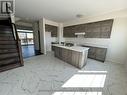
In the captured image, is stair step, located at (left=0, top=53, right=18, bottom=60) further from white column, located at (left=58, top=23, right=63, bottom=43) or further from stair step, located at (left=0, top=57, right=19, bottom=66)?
white column, located at (left=58, top=23, right=63, bottom=43)

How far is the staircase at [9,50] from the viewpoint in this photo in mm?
3020

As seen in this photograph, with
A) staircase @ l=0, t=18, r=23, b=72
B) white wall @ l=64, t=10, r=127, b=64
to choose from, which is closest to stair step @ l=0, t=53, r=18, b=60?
staircase @ l=0, t=18, r=23, b=72

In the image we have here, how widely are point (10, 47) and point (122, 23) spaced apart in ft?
18.9

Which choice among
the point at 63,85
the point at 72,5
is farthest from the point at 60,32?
the point at 63,85

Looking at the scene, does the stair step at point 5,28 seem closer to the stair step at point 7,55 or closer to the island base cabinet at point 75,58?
the stair step at point 7,55

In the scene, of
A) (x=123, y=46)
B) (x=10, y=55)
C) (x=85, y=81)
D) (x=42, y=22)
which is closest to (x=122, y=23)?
(x=123, y=46)

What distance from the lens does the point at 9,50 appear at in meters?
3.23

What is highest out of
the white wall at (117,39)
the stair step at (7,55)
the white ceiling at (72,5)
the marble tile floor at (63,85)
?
the white ceiling at (72,5)

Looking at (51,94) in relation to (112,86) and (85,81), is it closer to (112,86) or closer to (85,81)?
(85,81)

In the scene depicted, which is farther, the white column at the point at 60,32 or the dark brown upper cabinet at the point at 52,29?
the white column at the point at 60,32

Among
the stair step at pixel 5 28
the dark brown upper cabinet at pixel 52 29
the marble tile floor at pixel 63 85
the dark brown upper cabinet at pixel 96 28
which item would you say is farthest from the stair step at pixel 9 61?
the dark brown upper cabinet at pixel 96 28

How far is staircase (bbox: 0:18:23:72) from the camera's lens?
3.02m

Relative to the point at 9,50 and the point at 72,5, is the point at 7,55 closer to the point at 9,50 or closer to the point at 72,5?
Answer: the point at 9,50

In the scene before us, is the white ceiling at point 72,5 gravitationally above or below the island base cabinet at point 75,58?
above
